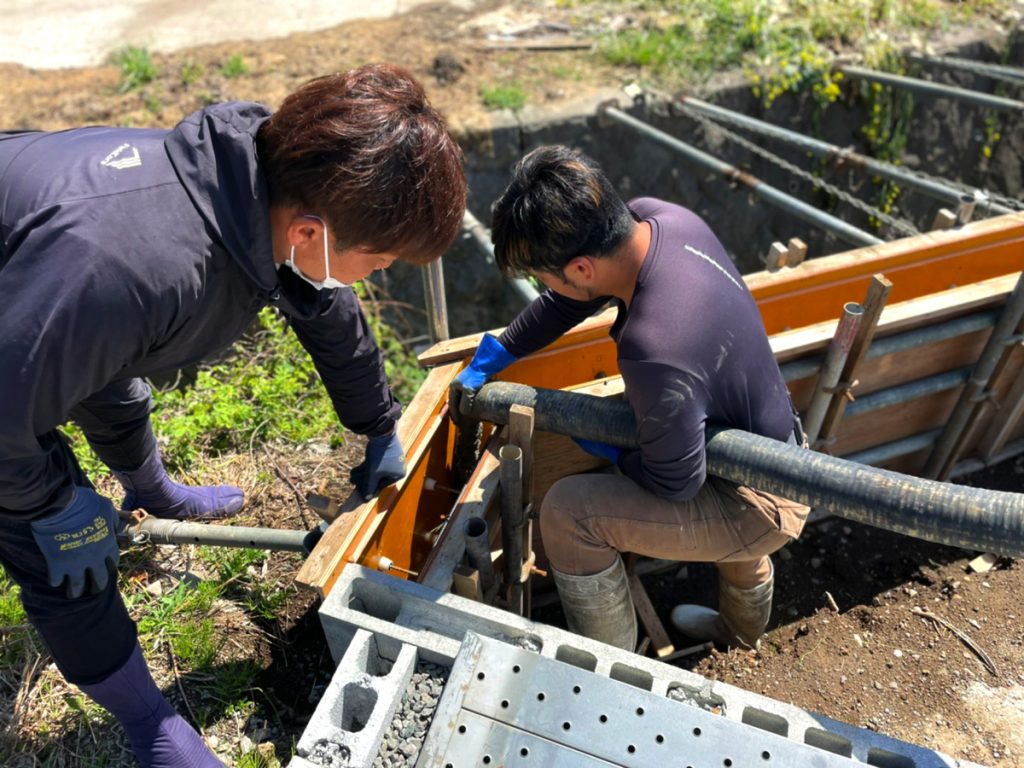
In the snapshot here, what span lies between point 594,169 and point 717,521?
1.23m

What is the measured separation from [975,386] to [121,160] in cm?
365

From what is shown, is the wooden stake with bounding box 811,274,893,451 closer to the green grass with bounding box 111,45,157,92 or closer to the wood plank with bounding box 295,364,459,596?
the wood plank with bounding box 295,364,459,596

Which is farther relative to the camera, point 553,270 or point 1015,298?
point 1015,298

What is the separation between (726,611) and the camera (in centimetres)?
321

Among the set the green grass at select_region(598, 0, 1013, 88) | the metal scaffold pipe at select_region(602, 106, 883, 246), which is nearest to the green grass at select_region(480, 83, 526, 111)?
the metal scaffold pipe at select_region(602, 106, 883, 246)

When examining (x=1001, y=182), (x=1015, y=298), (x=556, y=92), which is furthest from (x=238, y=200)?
(x=1001, y=182)

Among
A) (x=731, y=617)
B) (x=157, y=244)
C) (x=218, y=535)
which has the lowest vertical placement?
(x=731, y=617)

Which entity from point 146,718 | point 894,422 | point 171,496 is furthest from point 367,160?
point 894,422

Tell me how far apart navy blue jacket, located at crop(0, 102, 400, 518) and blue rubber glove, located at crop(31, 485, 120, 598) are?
0.26ft

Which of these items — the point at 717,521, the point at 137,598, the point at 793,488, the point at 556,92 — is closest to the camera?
the point at 793,488

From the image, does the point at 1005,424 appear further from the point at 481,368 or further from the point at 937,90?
the point at 481,368

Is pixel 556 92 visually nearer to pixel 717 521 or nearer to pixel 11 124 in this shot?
pixel 11 124

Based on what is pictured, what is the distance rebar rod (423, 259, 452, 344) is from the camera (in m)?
3.32

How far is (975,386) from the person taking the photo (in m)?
3.65
